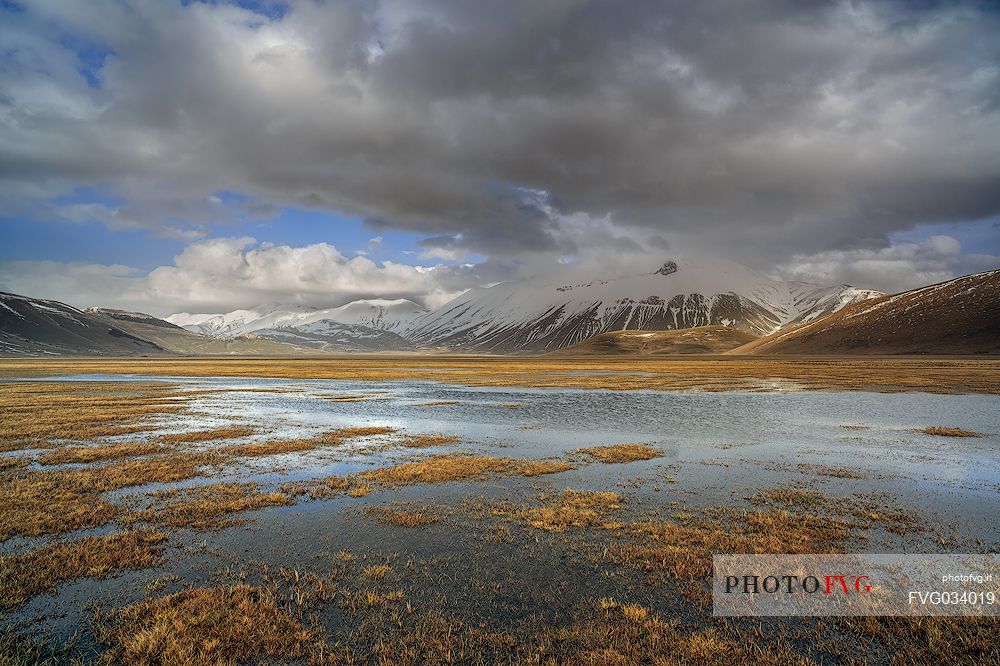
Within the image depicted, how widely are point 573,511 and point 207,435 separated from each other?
97.6 ft

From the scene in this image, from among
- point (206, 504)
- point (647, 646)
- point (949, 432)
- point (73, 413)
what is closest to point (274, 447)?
point (206, 504)

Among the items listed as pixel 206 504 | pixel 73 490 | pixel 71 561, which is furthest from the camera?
pixel 73 490

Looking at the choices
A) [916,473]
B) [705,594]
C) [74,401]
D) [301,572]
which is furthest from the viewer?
[74,401]

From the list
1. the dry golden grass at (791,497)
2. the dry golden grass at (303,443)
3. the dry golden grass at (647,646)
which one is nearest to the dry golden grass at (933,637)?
the dry golden grass at (647,646)

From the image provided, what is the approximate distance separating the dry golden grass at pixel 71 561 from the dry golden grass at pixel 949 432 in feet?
150

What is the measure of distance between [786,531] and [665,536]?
4.01 metres

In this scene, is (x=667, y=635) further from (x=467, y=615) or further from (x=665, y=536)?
(x=665, y=536)

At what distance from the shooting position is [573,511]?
59.8ft

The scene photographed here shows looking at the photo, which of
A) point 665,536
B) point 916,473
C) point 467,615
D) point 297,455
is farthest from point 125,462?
point 916,473

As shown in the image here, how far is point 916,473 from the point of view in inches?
939

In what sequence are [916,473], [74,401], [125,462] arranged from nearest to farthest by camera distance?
[916,473]
[125,462]
[74,401]

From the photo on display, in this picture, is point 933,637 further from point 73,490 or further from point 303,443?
point 303,443

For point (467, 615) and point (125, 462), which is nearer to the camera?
point (467, 615)

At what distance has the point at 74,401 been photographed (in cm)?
5659
